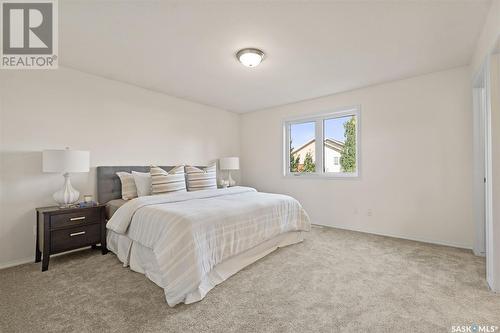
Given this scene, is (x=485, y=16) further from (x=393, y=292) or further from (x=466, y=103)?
(x=393, y=292)

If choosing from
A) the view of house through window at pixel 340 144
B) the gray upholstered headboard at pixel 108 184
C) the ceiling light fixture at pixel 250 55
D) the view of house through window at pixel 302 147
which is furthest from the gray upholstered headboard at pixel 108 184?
the view of house through window at pixel 340 144

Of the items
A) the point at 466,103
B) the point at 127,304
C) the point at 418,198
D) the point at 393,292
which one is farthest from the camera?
the point at 418,198

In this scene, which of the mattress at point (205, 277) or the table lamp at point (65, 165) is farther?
the table lamp at point (65, 165)

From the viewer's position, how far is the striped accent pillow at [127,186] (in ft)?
10.2

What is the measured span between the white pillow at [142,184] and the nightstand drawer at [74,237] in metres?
0.62

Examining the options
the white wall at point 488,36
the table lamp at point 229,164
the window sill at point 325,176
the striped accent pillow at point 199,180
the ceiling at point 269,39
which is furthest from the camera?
the table lamp at point 229,164

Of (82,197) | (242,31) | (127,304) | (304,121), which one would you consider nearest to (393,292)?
(127,304)

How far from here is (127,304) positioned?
1.77 m

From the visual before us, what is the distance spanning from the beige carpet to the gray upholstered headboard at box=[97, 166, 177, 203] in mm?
796

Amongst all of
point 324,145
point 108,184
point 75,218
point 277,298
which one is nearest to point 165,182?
point 108,184

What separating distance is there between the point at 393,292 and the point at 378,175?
2.06 m

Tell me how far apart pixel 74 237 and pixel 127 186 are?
84cm

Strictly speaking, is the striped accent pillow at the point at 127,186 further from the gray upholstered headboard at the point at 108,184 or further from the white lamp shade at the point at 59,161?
the white lamp shade at the point at 59,161

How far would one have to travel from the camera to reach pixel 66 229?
2.47 meters
